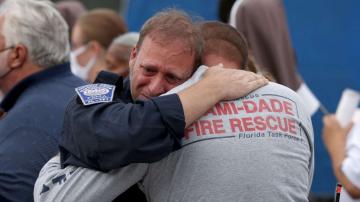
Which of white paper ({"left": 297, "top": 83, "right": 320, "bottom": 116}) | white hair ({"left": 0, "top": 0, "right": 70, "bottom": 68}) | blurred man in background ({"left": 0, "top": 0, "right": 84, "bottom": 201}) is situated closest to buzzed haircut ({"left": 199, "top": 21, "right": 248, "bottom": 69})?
blurred man in background ({"left": 0, "top": 0, "right": 84, "bottom": 201})

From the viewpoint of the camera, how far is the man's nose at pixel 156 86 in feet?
8.89

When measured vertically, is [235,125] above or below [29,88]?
above

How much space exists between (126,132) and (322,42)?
4.18m

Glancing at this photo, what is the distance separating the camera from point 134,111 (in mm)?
2559

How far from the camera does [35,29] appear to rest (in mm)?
3910

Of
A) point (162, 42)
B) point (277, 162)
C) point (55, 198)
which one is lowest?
point (55, 198)

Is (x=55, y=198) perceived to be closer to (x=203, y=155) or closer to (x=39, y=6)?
(x=203, y=155)

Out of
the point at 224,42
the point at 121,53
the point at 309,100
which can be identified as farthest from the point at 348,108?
the point at 224,42

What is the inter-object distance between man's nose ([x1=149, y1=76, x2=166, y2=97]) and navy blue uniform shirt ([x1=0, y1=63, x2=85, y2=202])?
2.83ft

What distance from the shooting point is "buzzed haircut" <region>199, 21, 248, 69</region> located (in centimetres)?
289

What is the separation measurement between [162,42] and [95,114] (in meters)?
0.33

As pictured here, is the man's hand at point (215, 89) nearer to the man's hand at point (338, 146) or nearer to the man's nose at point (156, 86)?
the man's nose at point (156, 86)

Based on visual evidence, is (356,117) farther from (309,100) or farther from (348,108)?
(309,100)

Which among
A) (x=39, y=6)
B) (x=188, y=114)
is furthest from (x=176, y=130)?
(x=39, y=6)
